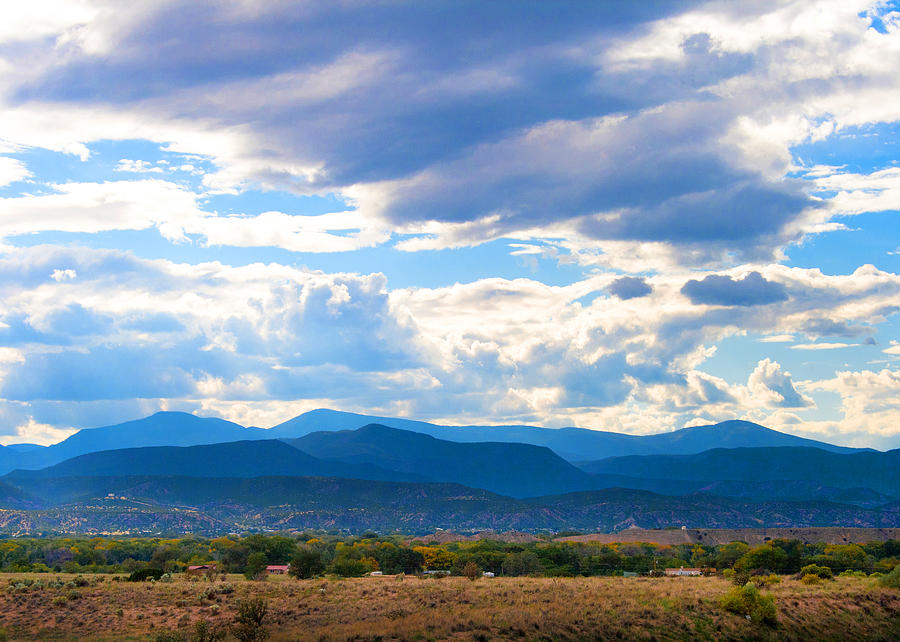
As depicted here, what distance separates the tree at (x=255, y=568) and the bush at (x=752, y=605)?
45255mm

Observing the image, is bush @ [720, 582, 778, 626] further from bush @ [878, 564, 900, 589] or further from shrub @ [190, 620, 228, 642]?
shrub @ [190, 620, 228, 642]

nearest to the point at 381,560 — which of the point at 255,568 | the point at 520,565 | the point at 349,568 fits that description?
the point at 349,568

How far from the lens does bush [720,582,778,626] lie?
56.6 m

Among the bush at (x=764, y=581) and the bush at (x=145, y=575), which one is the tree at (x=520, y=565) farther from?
the bush at (x=145, y=575)

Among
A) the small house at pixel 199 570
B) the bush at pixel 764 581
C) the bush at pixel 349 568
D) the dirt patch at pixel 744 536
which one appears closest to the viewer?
the bush at pixel 764 581

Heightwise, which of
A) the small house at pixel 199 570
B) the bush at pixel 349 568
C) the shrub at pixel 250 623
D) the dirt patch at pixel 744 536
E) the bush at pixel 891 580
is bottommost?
the dirt patch at pixel 744 536

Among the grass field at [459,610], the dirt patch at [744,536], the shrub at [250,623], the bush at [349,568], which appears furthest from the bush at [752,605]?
the dirt patch at [744,536]

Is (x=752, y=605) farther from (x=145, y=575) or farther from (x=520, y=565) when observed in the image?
(x=145, y=575)

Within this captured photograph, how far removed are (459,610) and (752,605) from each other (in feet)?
65.1

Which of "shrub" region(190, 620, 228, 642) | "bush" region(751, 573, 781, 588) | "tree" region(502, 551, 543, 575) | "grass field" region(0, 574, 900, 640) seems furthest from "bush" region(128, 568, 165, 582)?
"bush" region(751, 573, 781, 588)

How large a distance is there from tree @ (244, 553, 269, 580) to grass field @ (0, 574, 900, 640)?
1274 centimetres

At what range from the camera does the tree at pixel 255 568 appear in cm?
8425

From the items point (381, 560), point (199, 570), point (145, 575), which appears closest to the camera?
point (145, 575)

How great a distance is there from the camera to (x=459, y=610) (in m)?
54.3
